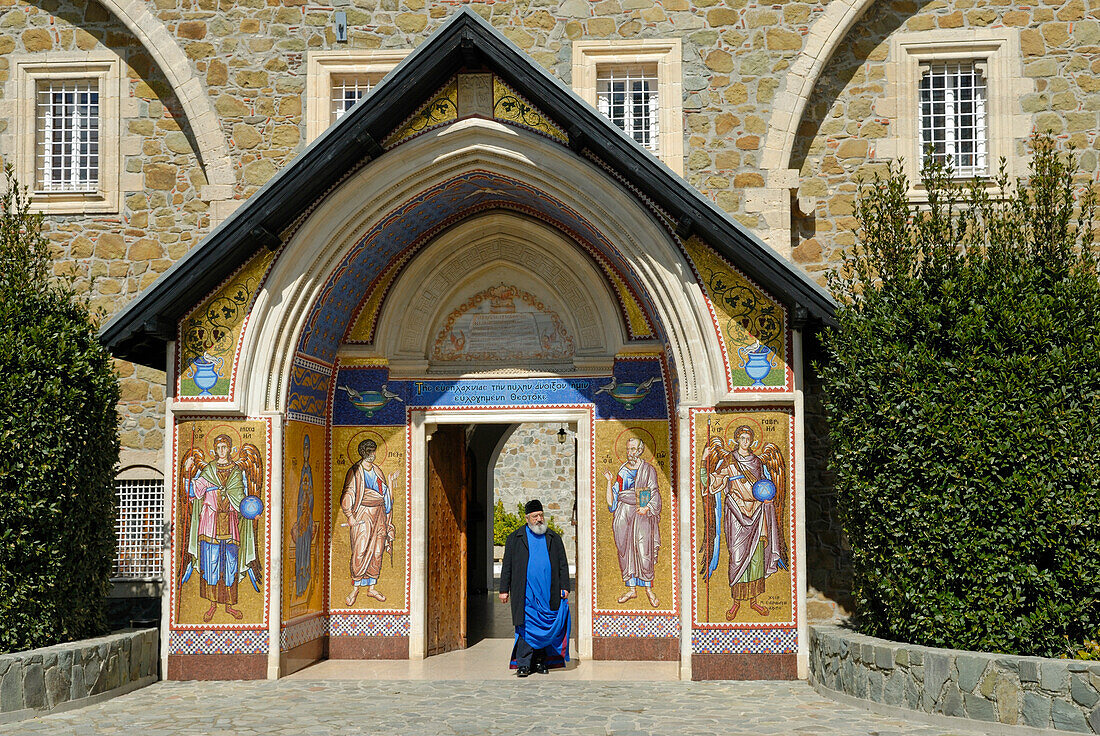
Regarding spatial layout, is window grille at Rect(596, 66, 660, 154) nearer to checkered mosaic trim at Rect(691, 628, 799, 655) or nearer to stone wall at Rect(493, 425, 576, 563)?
checkered mosaic trim at Rect(691, 628, 799, 655)

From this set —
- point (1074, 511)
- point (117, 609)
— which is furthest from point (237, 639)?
point (1074, 511)

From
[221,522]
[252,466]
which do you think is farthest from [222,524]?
[252,466]

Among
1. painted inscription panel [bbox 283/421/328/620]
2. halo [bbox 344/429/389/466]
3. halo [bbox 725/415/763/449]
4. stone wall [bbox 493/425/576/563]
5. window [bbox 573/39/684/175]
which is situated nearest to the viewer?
halo [bbox 725/415/763/449]

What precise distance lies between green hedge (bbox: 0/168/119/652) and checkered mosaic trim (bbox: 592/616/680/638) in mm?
4596

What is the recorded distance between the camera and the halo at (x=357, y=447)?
37.2 feet

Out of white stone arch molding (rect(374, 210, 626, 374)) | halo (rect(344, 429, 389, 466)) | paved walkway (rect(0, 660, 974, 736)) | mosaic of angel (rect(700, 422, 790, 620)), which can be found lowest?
paved walkway (rect(0, 660, 974, 736))

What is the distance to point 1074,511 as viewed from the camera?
7852 millimetres

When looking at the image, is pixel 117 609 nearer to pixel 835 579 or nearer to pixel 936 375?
pixel 835 579

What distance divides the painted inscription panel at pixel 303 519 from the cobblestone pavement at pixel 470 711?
98 centimetres

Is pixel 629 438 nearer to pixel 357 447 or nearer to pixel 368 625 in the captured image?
pixel 357 447

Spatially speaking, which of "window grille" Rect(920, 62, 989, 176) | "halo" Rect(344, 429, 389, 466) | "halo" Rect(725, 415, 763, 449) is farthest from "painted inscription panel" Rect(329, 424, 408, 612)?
"window grille" Rect(920, 62, 989, 176)

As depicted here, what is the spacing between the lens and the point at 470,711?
8.53m

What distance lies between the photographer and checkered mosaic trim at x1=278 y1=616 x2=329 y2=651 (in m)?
10.1

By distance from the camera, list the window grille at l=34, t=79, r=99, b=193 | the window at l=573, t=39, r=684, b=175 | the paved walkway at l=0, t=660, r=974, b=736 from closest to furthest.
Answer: the paved walkway at l=0, t=660, r=974, b=736
the window at l=573, t=39, r=684, b=175
the window grille at l=34, t=79, r=99, b=193
